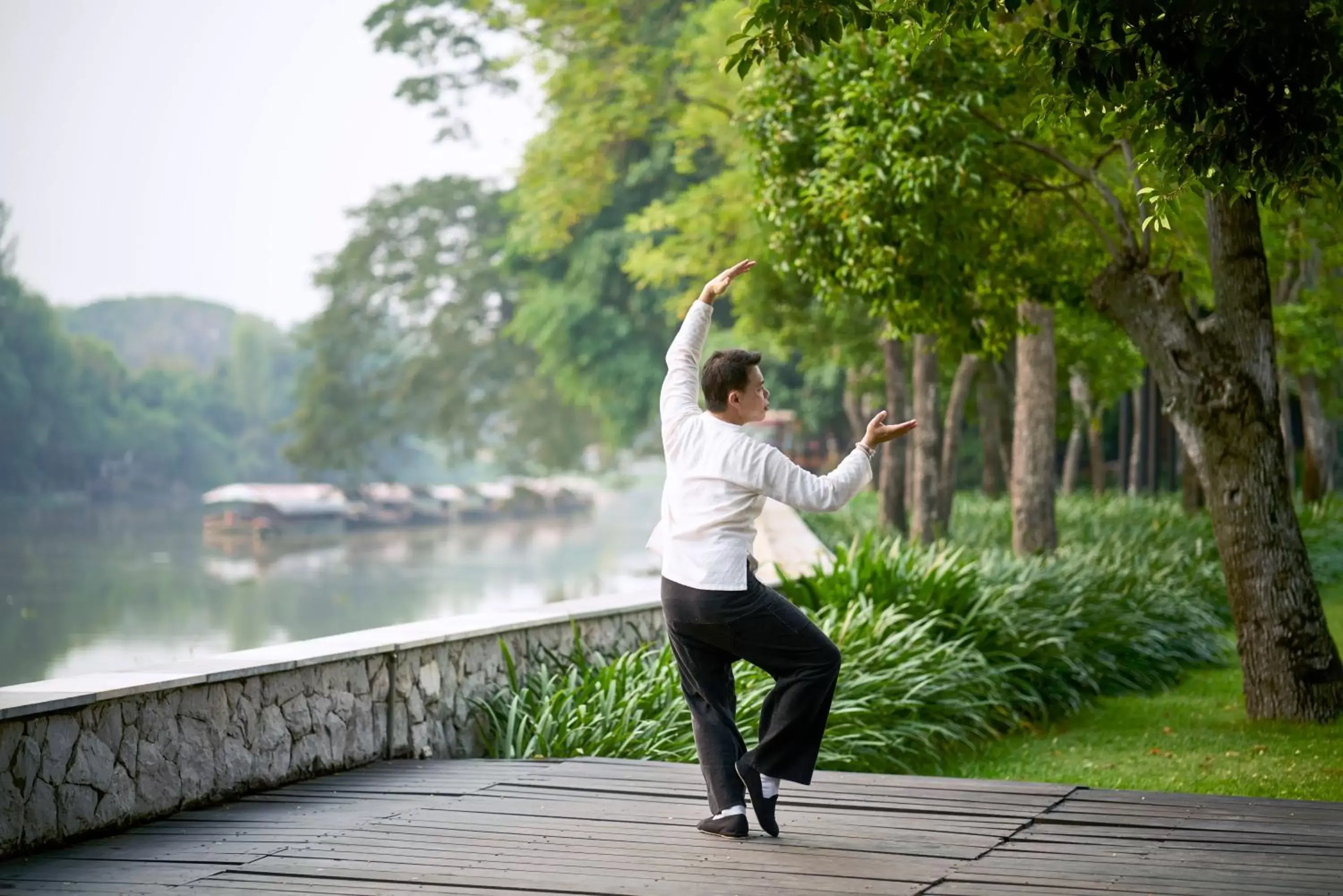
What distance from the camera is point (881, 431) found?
502cm

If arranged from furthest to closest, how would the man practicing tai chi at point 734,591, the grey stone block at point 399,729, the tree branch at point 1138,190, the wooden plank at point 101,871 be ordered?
1. the tree branch at point 1138,190
2. the grey stone block at point 399,729
3. the man practicing tai chi at point 734,591
4. the wooden plank at point 101,871

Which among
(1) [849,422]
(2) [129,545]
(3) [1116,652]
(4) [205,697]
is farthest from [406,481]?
(4) [205,697]

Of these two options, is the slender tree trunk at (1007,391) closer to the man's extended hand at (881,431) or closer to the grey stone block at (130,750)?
the man's extended hand at (881,431)

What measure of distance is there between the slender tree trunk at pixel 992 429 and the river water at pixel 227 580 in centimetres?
629

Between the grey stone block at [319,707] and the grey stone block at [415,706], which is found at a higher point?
the grey stone block at [319,707]

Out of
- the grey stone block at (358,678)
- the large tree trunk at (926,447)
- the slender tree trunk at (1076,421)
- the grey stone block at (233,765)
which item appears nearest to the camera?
the grey stone block at (233,765)

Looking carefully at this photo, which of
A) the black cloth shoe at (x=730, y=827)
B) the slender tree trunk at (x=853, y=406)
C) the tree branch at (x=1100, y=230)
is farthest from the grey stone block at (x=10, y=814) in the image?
the slender tree trunk at (x=853, y=406)

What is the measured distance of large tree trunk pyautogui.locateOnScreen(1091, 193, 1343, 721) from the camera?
8.76m

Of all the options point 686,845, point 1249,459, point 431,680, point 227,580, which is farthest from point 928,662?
point 227,580

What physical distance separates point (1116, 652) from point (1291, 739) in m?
2.93

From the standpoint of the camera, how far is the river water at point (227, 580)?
3091 cm

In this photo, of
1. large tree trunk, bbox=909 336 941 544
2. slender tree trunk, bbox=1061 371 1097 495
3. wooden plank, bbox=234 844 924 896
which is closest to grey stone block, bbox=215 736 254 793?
wooden plank, bbox=234 844 924 896

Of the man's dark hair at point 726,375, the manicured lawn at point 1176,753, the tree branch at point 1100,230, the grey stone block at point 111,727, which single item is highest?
the tree branch at point 1100,230

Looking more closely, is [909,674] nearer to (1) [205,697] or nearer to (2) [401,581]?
(1) [205,697]
